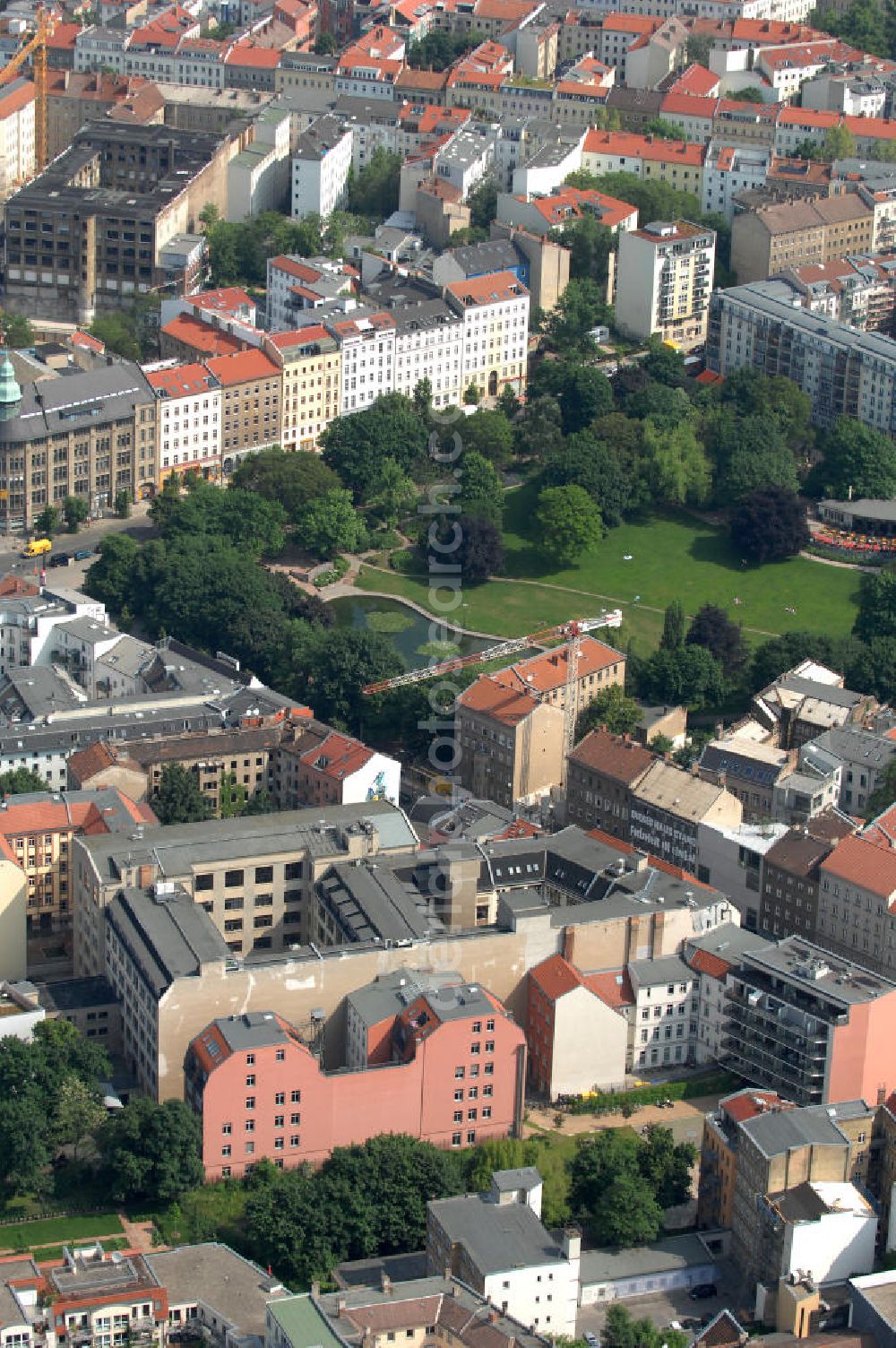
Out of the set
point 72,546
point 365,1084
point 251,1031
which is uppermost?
point 251,1031

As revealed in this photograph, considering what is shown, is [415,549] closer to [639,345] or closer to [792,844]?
[639,345]

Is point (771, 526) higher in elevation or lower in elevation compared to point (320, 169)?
lower

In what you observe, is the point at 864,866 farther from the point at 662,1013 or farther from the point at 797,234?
the point at 797,234

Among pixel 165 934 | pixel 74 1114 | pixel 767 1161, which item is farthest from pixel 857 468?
pixel 74 1114

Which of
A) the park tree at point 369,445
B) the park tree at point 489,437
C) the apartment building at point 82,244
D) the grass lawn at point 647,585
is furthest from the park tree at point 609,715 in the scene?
the apartment building at point 82,244

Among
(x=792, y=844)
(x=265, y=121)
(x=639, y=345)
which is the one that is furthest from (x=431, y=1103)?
(x=265, y=121)

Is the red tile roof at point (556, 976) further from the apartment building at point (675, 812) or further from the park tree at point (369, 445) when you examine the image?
the park tree at point (369, 445)

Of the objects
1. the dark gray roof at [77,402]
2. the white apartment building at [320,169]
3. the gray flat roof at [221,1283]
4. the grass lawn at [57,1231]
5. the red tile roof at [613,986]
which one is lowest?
the grass lawn at [57,1231]

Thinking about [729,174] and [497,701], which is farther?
[729,174]
